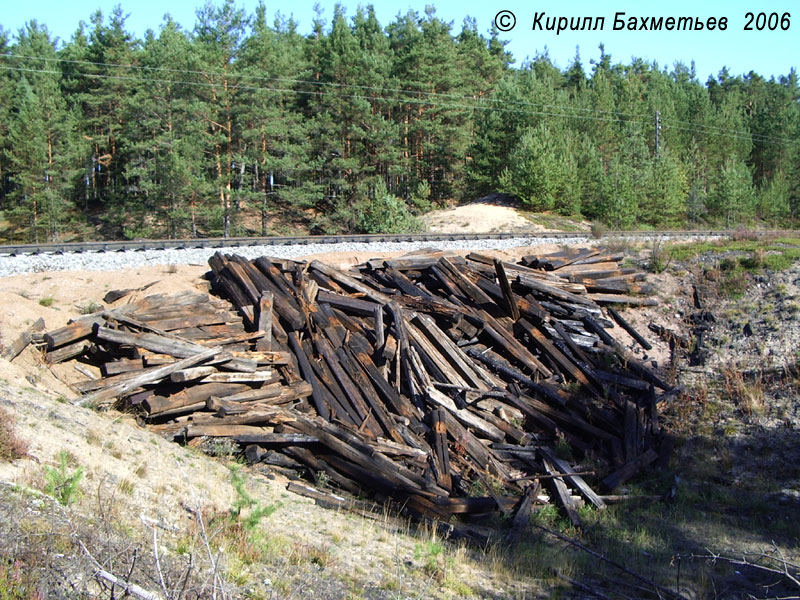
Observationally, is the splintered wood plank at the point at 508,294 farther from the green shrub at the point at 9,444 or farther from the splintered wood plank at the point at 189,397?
the green shrub at the point at 9,444

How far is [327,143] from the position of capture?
47.3m

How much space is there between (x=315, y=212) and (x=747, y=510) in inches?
1749

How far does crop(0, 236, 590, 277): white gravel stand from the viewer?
51.1 ft

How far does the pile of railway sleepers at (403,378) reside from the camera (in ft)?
34.4

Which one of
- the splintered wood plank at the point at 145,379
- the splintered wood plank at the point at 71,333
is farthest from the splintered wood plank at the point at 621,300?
the splintered wood plank at the point at 71,333

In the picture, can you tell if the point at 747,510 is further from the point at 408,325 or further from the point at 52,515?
the point at 52,515

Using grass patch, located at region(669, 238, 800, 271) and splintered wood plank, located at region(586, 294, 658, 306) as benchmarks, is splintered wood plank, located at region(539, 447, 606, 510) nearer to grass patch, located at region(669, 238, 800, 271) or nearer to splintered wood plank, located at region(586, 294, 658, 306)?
splintered wood plank, located at region(586, 294, 658, 306)

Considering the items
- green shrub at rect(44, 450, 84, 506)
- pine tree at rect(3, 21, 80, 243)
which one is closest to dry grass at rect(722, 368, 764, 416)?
green shrub at rect(44, 450, 84, 506)

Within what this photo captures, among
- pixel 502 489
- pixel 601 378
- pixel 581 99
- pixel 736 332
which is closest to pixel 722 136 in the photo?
pixel 581 99

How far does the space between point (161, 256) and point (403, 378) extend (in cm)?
827

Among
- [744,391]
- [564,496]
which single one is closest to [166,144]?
[744,391]

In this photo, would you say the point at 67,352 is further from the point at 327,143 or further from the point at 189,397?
the point at 327,143

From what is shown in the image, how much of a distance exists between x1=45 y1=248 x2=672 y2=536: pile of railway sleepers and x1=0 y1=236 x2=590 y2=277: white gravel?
9.29ft

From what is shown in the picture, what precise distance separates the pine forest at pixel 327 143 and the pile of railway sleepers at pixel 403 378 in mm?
17428
